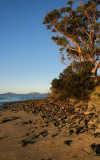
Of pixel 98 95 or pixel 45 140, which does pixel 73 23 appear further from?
pixel 45 140

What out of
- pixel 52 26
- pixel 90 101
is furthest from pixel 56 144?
pixel 52 26

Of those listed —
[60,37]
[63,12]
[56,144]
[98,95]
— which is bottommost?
[56,144]

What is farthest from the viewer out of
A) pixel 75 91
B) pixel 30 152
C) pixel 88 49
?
pixel 88 49

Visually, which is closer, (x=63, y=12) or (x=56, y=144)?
(x=56, y=144)

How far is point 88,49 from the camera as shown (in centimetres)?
1569

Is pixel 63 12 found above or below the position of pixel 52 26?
above

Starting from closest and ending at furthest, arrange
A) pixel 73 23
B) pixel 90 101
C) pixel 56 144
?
pixel 56 144
pixel 90 101
pixel 73 23

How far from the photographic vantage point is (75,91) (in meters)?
11.2

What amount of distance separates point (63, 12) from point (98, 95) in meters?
13.4

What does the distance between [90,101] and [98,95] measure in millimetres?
878

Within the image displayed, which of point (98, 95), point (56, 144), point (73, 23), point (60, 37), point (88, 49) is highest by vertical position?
point (73, 23)

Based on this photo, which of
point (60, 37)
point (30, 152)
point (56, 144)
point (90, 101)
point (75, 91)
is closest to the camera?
point (30, 152)

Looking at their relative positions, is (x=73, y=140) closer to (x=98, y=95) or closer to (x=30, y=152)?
(x=30, y=152)

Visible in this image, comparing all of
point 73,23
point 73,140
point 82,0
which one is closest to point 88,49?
point 73,23
